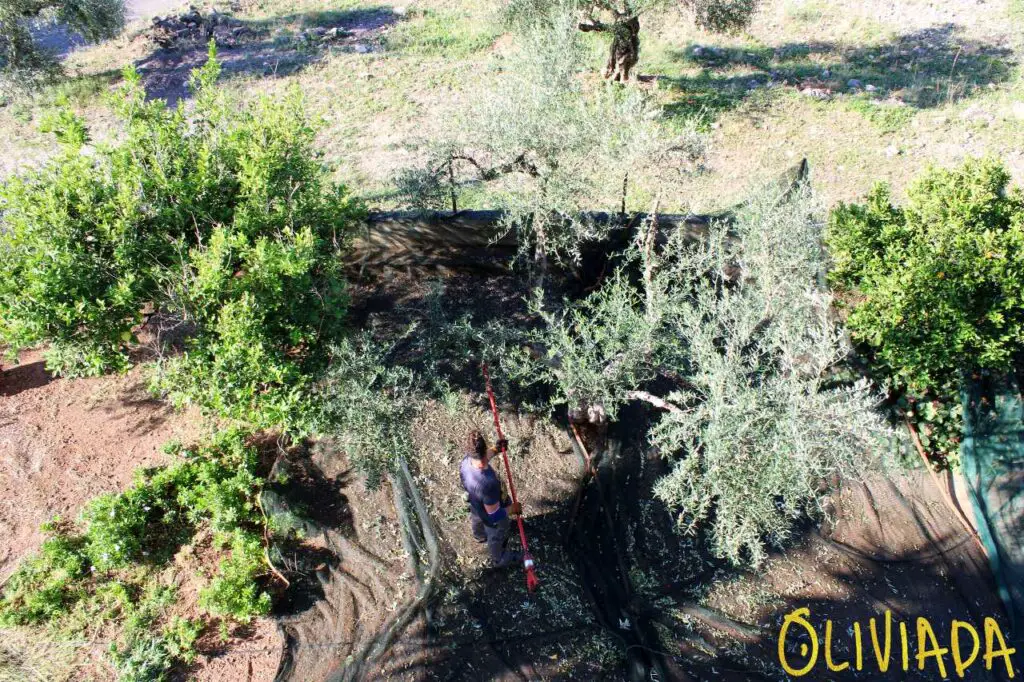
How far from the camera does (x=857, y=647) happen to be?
6504 millimetres

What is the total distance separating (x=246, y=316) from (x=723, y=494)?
15.6 ft

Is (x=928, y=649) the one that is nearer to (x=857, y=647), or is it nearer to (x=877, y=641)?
(x=877, y=641)

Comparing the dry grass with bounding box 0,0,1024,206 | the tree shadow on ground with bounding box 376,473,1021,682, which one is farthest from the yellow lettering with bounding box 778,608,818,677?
the dry grass with bounding box 0,0,1024,206

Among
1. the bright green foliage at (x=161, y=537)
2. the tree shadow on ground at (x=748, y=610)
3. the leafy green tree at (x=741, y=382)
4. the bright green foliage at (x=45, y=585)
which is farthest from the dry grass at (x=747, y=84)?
the bright green foliage at (x=45, y=585)

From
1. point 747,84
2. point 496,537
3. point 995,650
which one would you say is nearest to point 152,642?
point 496,537

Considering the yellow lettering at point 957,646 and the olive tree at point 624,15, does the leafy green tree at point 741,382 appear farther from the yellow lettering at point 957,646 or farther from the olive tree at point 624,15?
the olive tree at point 624,15

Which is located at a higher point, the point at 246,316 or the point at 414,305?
the point at 246,316

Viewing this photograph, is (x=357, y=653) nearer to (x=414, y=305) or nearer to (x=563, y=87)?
(x=414, y=305)

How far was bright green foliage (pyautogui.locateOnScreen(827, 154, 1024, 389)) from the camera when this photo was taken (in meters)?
7.78

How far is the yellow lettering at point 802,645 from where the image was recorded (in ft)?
20.4

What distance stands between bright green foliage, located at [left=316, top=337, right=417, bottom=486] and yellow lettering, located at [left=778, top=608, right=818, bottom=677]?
413 cm

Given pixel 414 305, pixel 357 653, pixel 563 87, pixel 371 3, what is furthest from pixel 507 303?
pixel 371 3

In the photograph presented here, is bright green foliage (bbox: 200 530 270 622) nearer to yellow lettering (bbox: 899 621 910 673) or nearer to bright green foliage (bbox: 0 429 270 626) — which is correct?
bright green foliage (bbox: 0 429 270 626)

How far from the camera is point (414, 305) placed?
945cm
